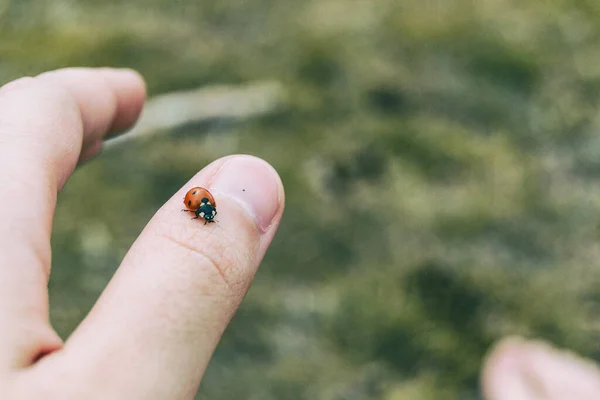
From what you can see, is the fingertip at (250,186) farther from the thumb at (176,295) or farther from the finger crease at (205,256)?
the finger crease at (205,256)

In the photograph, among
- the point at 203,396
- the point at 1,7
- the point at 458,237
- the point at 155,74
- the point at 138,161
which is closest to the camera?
the point at 203,396

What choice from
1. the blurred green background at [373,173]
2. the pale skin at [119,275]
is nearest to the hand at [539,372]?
the blurred green background at [373,173]

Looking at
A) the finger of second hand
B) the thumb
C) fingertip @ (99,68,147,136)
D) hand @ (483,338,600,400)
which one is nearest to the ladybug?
the thumb

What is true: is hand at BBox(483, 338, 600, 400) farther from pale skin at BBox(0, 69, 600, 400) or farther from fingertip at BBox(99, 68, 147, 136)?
fingertip at BBox(99, 68, 147, 136)

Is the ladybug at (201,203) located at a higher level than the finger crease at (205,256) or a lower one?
higher

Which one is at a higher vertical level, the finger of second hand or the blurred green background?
the finger of second hand

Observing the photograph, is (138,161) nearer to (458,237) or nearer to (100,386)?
(458,237)

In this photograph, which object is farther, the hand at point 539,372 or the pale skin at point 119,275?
the hand at point 539,372

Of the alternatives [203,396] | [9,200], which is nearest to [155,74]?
[203,396]
